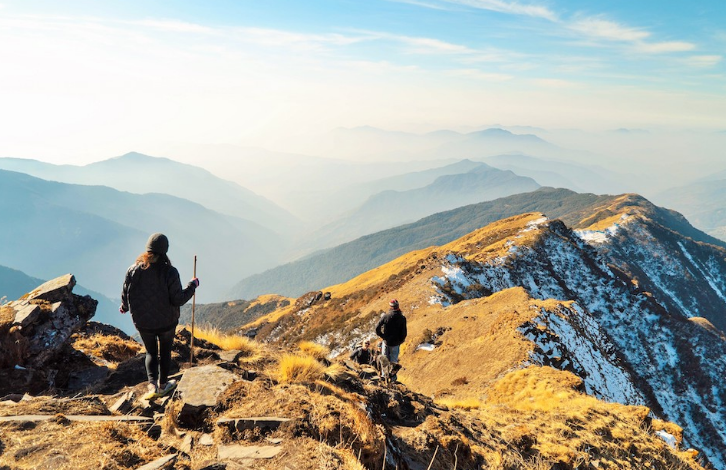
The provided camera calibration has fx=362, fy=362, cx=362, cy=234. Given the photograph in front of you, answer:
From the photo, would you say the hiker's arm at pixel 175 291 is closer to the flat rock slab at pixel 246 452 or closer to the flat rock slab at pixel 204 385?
the flat rock slab at pixel 204 385

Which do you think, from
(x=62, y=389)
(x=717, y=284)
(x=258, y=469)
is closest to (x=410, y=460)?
(x=258, y=469)

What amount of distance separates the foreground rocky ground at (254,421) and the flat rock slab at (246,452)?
0.07 ft

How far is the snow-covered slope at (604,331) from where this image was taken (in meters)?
21.8

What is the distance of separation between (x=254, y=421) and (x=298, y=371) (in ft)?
7.00

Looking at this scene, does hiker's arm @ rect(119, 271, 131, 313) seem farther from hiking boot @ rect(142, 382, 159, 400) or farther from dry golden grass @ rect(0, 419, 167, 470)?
dry golden grass @ rect(0, 419, 167, 470)

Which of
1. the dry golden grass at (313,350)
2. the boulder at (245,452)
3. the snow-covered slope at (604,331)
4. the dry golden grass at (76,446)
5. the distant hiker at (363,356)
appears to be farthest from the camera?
the snow-covered slope at (604,331)

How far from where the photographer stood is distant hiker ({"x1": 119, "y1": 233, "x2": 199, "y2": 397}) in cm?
654

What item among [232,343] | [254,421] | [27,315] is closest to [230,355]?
[232,343]

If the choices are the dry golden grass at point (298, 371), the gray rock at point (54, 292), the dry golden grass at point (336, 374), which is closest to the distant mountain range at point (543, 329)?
the dry golden grass at point (336, 374)

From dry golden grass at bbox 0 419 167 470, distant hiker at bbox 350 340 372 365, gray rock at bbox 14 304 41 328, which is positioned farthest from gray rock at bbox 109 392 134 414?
distant hiker at bbox 350 340 372 365

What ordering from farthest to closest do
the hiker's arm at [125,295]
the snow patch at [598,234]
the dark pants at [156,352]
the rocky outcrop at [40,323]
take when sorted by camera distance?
the snow patch at [598,234], the rocky outcrop at [40,323], the dark pants at [156,352], the hiker's arm at [125,295]

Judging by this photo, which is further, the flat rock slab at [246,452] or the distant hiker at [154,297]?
the distant hiker at [154,297]

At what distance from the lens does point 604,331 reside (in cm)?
3303

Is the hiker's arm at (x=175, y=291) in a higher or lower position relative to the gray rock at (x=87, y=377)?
higher
